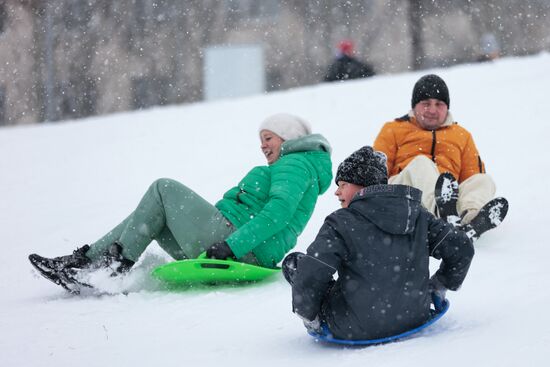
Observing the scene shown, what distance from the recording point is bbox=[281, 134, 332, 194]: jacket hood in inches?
173

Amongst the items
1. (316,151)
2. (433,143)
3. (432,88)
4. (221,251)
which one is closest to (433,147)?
(433,143)

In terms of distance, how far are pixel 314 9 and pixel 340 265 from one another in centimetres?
2603

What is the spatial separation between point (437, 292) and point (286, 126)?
65.0 inches

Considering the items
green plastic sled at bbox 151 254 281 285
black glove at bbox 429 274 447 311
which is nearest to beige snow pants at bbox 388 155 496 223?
green plastic sled at bbox 151 254 281 285

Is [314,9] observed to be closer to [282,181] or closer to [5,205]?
[5,205]

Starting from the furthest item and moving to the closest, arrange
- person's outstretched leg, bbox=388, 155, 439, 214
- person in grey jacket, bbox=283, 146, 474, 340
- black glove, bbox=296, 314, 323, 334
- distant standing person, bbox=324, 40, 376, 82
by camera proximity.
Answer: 1. distant standing person, bbox=324, 40, 376, 82
2. person's outstretched leg, bbox=388, 155, 439, 214
3. black glove, bbox=296, 314, 323, 334
4. person in grey jacket, bbox=283, 146, 474, 340

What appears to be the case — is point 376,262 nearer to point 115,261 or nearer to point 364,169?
point 364,169

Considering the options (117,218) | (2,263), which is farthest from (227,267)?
(117,218)

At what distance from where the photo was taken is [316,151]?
14.6ft

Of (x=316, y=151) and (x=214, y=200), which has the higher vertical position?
(x=316, y=151)

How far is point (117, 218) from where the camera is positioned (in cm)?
678

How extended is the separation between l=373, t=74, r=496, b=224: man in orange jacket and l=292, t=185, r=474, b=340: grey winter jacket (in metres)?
1.79

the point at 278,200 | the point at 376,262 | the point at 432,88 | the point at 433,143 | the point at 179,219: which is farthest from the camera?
the point at 433,143

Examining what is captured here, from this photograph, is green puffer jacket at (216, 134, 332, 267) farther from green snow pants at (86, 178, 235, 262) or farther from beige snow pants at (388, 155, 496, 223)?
beige snow pants at (388, 155, 496, 223)
